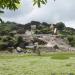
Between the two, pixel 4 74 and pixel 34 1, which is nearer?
pixel 34 1

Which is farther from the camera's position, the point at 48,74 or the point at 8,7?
the point at 48,74

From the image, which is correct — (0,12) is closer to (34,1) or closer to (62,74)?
(34,1)

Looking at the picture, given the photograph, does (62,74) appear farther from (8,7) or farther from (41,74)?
(8,7)

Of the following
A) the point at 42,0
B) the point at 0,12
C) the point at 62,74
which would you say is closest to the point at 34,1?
the point at 42,0

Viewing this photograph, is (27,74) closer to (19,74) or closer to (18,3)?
(19,74)

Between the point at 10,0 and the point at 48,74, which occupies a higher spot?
the point at 10,0

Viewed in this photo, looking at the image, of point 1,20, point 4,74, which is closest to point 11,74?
point 4,74

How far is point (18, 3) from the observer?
13.9m

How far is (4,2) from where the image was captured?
1371 cm

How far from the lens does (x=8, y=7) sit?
1383 cm

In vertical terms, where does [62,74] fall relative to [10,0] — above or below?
below

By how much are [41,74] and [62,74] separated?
2.79 m

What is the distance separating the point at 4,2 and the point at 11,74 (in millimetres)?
32153

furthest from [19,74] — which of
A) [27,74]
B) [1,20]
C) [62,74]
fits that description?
[1,20]
